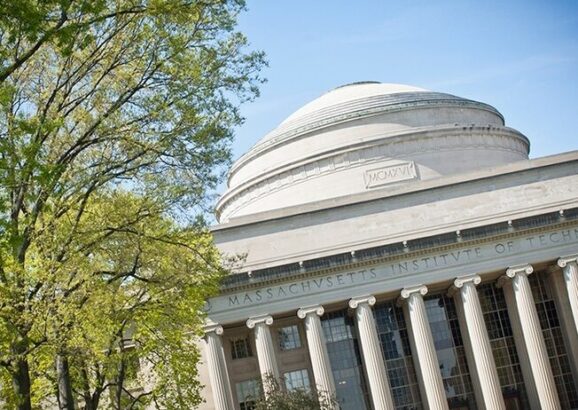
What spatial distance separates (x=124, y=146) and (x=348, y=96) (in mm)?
44767

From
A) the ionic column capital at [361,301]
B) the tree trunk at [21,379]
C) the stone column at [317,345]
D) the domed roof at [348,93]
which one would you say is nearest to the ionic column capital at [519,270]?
the ionic column capital at [361,301]

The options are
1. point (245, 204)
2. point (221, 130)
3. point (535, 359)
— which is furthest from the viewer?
point (245, 204)

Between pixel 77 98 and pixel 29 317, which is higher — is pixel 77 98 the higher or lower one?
the higher one

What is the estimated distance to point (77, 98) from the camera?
26656 mm

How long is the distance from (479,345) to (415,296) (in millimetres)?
4409

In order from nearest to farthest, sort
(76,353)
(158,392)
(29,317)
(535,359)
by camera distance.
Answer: (29,317) → (76,353) → (158,392) → (535,359)

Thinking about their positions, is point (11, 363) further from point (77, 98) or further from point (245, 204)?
point (245, 204)

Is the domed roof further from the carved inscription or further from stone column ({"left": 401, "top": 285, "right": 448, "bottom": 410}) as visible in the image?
stone column ({"left": 401, "top": 285, "right": 448, "bottom": 410})

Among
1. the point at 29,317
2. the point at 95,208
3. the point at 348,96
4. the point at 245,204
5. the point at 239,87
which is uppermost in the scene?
the point at 348,96

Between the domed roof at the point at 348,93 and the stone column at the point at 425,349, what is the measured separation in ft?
66.5

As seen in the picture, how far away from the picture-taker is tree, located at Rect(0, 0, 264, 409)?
→ 24.4m

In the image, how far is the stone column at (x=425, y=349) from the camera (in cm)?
5172

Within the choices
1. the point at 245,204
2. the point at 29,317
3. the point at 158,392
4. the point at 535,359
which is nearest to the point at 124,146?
the point at 29,317

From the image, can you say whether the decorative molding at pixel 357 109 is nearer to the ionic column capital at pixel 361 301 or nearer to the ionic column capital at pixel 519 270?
the ionic column capital at pixel 519 270
